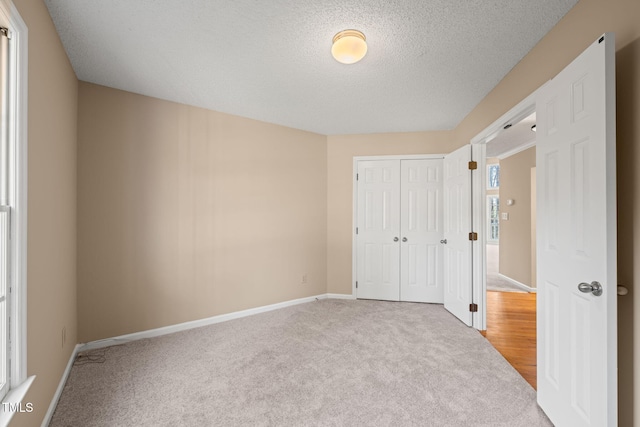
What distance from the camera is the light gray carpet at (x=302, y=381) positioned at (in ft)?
5.75

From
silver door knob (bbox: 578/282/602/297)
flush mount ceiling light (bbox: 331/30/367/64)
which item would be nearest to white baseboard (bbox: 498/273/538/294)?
silver door knob (bbox: 578/282/602/297)

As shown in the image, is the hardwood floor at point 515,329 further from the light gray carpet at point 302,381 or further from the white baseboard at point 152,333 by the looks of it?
the white baseboard at point 152,333

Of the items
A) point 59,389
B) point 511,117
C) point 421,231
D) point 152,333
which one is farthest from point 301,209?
point 59,389

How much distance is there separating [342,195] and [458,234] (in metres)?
1.69

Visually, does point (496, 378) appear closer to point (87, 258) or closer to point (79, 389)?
point (79, 389)

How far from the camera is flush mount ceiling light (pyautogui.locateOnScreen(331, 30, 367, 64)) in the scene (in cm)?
→ 189

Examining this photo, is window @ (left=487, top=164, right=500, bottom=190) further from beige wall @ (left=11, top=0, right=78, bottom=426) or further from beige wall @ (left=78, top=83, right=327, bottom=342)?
beige wall @ (left=11, top=0, right=78, bottom=426)

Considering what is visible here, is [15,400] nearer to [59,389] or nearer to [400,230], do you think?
[59,389]

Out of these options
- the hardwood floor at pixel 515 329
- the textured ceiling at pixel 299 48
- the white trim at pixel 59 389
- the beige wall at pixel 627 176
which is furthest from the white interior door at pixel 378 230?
the white trim at pixel 59 389

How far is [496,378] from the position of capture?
218cm

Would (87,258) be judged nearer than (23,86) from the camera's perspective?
No

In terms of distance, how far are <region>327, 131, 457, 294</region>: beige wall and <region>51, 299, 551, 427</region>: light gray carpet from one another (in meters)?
1.17

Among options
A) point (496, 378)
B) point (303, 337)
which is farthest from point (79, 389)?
point (496, 378)

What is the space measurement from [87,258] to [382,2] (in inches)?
124
